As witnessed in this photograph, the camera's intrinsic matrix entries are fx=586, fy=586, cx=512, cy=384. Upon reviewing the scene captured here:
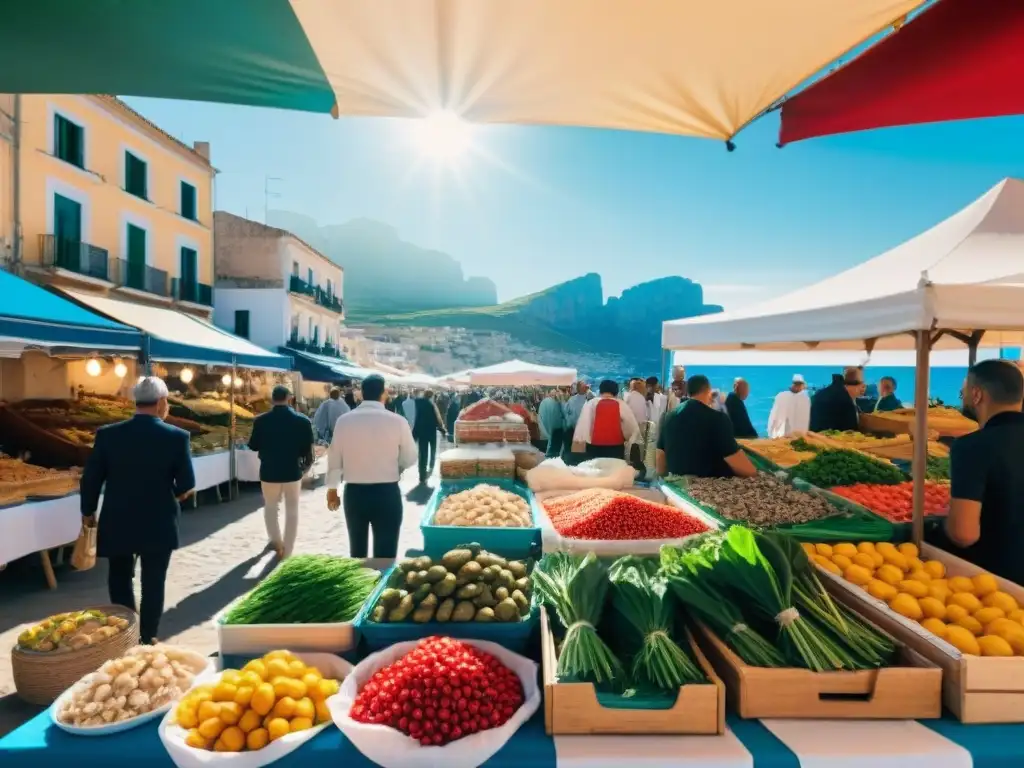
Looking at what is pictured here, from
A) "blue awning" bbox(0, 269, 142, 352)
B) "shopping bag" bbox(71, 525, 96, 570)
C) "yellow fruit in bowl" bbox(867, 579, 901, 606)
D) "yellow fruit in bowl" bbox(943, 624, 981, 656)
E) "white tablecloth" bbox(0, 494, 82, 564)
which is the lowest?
"shopping bag" bbox(71, 525, 96, 570)

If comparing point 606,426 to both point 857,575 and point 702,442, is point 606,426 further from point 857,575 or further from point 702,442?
point 857,575

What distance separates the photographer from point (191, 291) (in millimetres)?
20031

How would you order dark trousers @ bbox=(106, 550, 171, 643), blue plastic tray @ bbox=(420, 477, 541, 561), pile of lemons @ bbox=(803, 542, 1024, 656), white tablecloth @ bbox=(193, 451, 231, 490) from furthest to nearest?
white tablecloth @ bbox=(193, 451, 231, 490), dark trousers @ bbox=(106, 550, 171, 643), blue plastic tray @ bbox=(420, 477, 541, 561), pile of lemons @ bbox=(803, 542, 1024, 656)

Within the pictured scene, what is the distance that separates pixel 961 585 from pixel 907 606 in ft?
1.41

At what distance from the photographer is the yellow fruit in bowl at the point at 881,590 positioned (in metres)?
2.56

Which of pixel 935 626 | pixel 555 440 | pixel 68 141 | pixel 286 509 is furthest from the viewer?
pixel 68 141

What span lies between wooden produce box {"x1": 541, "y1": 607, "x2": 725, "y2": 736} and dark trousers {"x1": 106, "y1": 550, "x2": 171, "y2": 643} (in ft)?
10.9

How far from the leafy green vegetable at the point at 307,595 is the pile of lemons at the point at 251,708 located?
401 millimetres

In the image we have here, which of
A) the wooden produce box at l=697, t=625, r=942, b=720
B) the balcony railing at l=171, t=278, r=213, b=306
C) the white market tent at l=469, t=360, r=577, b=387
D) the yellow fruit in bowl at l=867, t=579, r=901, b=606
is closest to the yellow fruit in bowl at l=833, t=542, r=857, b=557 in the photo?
the yellow fruit in bowl at l=867, t=579, r=901, b=606

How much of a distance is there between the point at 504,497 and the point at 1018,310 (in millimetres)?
3125

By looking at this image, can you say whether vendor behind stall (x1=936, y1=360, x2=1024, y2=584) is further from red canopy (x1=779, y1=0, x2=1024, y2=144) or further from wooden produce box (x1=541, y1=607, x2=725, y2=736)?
wooden produce box (x1=541, y1=607, x2=725, y2=736)

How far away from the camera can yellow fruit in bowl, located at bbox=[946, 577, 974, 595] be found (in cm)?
262

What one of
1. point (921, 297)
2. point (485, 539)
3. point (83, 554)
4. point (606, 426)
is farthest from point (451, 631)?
point (606, 426)

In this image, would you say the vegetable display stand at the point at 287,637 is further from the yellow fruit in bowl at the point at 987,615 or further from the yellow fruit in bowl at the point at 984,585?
the yellow fruit in bowl at the point at 984,585
